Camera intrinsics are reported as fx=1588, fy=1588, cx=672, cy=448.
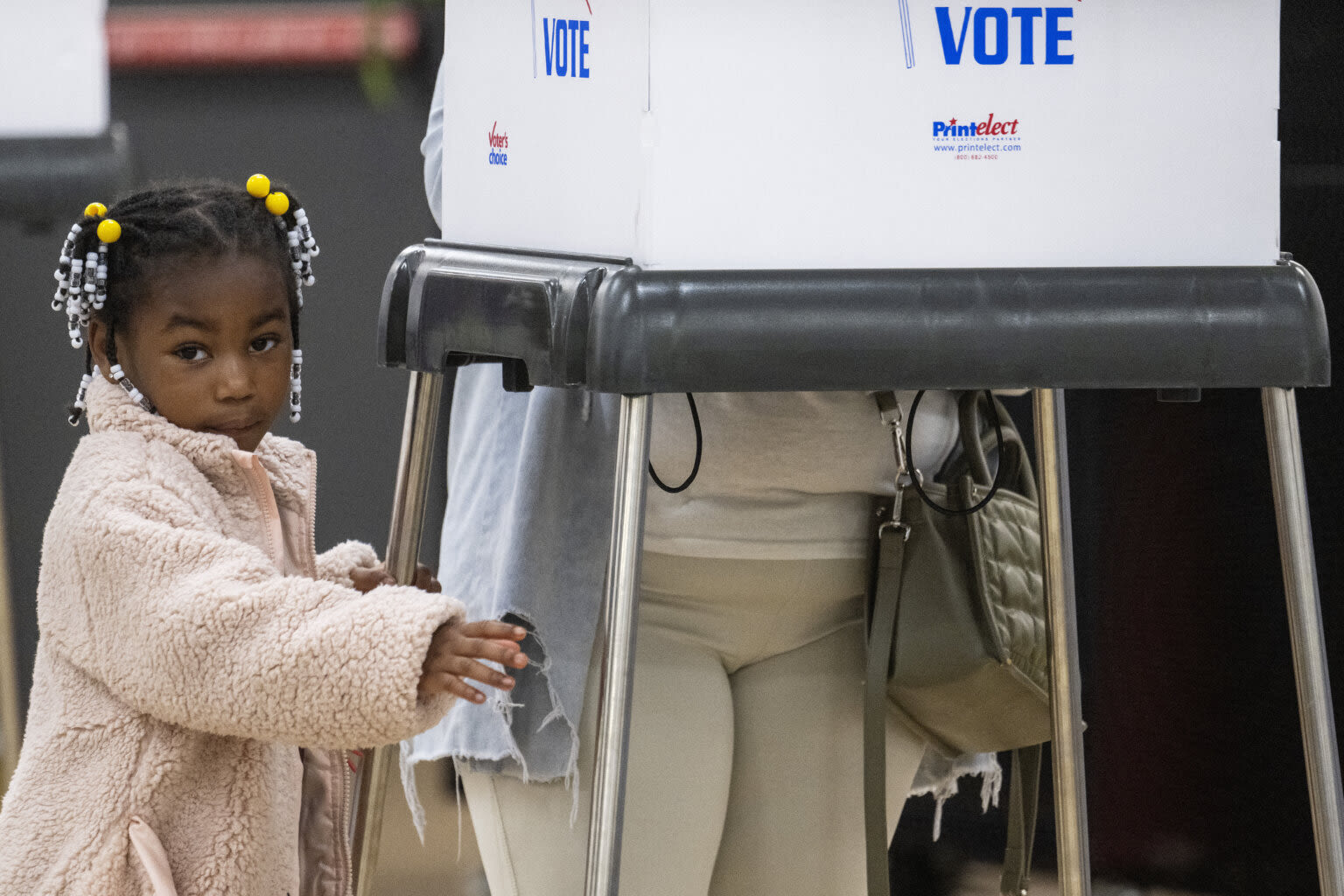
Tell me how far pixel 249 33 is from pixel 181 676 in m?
1.77

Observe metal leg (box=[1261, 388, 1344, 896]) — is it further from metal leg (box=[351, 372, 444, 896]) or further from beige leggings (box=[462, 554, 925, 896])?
metal leg (box=[351, 372, 444, 896])

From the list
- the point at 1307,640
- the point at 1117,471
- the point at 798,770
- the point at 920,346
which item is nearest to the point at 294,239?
the point at 920,346

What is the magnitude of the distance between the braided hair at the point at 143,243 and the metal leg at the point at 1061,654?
597mm

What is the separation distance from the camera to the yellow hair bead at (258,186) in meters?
1.07

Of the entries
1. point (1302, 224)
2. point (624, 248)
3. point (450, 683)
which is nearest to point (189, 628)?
point (450, 683)

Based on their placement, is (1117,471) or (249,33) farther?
(249,33)

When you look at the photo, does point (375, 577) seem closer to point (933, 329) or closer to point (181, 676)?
point (181, 676)

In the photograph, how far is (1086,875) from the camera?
1.20 meters

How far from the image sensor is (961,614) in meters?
1.23

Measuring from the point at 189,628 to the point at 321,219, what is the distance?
167 cm

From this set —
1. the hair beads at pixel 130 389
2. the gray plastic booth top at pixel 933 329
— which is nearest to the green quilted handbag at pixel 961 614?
the gray plastic booth top at pixel 933 329

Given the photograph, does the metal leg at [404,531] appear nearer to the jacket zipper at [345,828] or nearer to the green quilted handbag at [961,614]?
the jacket zipper at [345,828]

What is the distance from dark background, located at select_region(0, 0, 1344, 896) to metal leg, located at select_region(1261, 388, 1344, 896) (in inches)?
42.8

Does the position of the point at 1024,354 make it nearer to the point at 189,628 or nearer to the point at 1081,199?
the point at 1081,199
